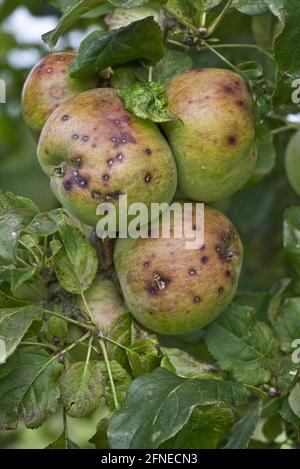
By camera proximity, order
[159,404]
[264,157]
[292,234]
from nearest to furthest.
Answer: [159,404] < [292,234] < [264,157]

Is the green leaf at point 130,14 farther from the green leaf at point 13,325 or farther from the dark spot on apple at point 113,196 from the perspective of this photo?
the green leaf at point 13,325

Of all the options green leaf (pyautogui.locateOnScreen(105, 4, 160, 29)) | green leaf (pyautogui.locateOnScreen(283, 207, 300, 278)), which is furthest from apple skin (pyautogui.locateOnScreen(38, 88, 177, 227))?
green leaf (pyautogui.locateOnScreen(283, 207, 300, 278))

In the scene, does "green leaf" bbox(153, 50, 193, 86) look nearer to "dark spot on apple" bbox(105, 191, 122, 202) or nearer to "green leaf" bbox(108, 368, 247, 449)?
"dark spot on apple" bbox(105, 191, 122, 202)

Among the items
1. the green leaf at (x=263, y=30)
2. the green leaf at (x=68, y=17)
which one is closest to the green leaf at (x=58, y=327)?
the green leaf at (x=68, y=17)

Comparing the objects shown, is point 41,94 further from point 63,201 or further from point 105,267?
point 105,267

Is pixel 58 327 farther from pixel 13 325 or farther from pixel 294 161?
pixel 294 161

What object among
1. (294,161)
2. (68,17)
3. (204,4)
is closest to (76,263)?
(68,17)

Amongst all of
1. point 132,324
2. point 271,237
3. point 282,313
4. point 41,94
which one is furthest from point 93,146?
point 271,237
